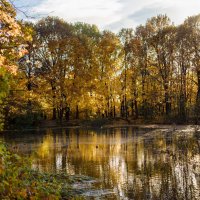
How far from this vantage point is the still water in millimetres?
12266

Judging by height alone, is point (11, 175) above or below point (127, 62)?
below

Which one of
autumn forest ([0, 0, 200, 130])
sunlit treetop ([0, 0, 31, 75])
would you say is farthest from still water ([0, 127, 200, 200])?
autumn forest ([0, 0, 200, 130])

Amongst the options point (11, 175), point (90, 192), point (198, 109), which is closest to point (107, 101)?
point (198, 109)

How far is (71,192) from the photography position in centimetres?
1170

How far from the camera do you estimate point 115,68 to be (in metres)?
59.6

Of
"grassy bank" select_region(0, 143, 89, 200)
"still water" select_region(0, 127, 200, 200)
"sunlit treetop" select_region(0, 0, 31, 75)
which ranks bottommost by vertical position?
"still water" select_region(0, 127, 200, 200)

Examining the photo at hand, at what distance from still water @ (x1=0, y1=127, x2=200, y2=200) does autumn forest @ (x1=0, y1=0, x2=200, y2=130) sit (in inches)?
882

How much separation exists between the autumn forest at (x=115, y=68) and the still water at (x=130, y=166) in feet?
73.5

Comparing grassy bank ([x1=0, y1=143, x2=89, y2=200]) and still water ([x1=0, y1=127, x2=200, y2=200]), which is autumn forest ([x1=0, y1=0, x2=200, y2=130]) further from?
grassy bank ([x1=0, y1=143, x2=89, y2=200])

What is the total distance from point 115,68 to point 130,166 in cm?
4329

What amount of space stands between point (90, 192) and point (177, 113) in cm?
3622

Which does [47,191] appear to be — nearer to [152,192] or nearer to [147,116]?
[152,192]

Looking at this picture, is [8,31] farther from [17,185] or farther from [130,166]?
[130,166]

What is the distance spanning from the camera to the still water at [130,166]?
483 inches
